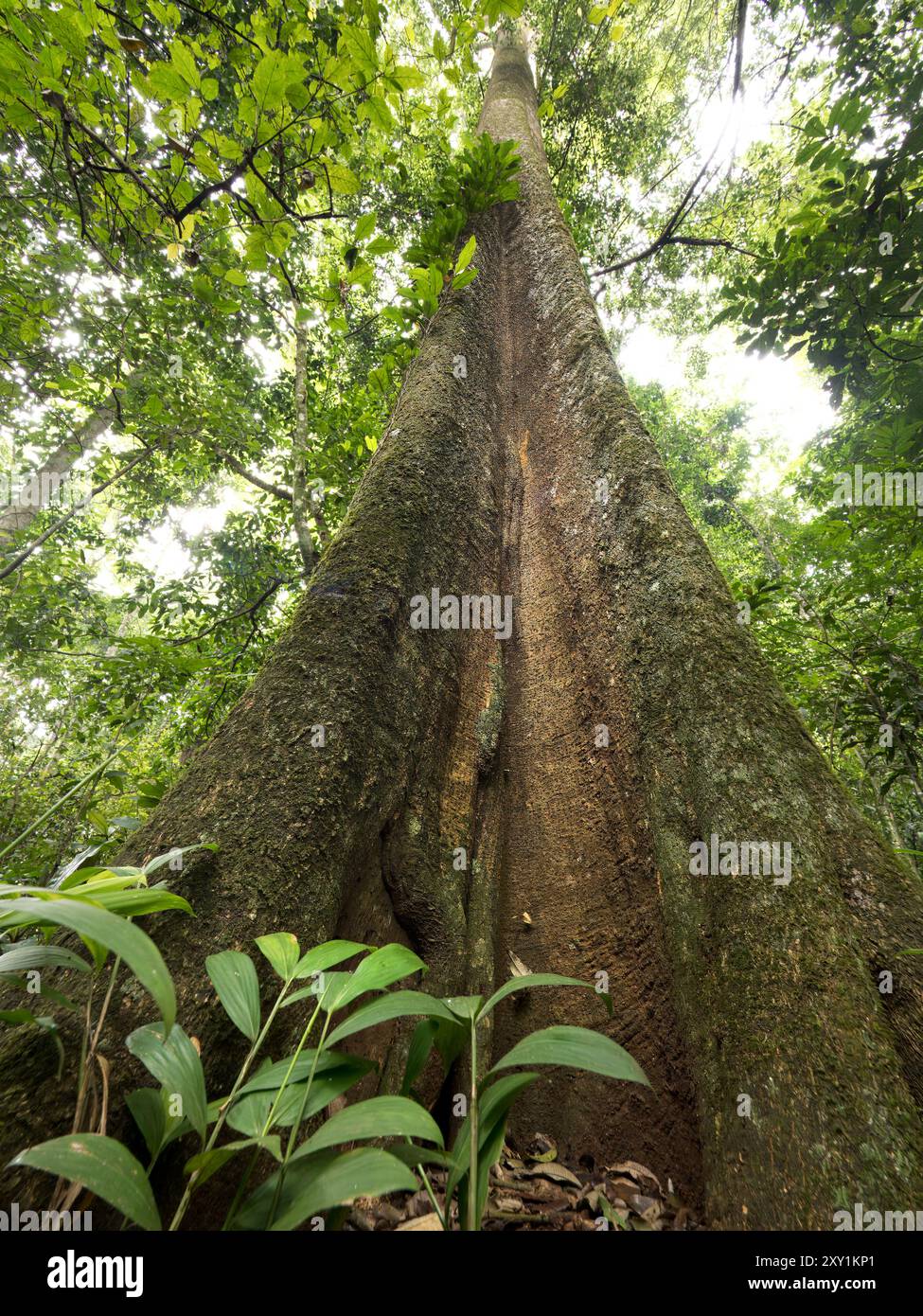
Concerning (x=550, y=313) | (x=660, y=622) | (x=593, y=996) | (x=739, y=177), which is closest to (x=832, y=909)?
(x=593, y=996)

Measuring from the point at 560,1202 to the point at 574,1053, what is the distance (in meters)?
0.78

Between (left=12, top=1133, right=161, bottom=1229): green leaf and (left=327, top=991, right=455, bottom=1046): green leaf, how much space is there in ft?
0.85

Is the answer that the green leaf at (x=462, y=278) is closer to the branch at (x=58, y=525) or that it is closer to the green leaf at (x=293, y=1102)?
the branch at (x=58, y=525)

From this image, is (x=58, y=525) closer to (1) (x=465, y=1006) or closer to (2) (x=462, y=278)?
(2) (x=462, y=278)

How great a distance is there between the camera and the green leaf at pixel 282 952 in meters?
0.96

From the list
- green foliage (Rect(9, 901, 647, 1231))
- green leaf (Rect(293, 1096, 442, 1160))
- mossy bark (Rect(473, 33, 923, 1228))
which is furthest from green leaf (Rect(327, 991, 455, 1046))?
mossy bark (Rect(473, 33, 923, 1228))

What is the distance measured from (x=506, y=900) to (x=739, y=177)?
9.71m

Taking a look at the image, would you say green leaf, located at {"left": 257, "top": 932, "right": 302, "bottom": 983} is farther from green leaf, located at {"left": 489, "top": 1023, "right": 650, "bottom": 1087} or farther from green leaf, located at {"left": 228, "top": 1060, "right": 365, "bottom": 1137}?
green leaf, located at {"left": 489, "top": 1023, "right": 650, "bottom": 1087}

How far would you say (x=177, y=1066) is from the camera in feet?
2.57

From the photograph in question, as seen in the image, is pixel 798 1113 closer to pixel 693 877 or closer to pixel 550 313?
pixel 693 877

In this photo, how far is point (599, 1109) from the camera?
4.85ft

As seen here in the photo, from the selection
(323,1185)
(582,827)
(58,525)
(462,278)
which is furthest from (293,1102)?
(58,525)

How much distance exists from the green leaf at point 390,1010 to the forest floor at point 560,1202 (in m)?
0.57

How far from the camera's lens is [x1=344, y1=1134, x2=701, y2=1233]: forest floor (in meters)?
1.15
